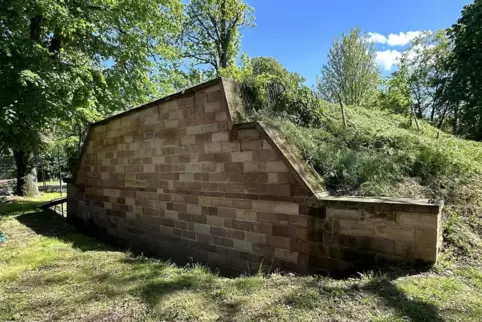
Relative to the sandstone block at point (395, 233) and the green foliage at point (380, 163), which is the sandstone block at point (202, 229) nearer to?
the green foliage at point (380, 163)

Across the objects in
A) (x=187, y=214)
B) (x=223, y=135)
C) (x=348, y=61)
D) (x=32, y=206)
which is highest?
(x=348, y=61)

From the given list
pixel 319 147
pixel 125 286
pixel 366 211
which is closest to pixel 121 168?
pixel 125 286

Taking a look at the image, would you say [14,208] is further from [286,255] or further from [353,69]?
[353,69]

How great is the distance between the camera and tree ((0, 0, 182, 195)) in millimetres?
7160

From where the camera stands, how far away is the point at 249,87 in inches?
194

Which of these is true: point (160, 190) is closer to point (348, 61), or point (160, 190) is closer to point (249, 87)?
point (249, 87)

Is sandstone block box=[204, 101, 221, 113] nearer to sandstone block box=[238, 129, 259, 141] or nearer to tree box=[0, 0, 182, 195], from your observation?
sandstone block box=[238, 129, 259, 141]

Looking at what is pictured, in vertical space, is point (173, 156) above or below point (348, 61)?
below

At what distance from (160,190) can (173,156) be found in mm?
822

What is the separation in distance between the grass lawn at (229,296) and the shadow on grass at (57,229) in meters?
1.80

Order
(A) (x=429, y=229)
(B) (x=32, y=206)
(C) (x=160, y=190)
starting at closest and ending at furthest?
(A) (x=429, y=229) < (C) (x=160, y=190) < (B) (x=32, y=206)

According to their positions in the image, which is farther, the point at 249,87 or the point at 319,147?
the point at 249,87

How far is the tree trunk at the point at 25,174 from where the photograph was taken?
488 inches

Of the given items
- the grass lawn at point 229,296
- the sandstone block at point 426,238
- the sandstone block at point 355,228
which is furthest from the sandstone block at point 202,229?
the sandstone block at point 426,238
